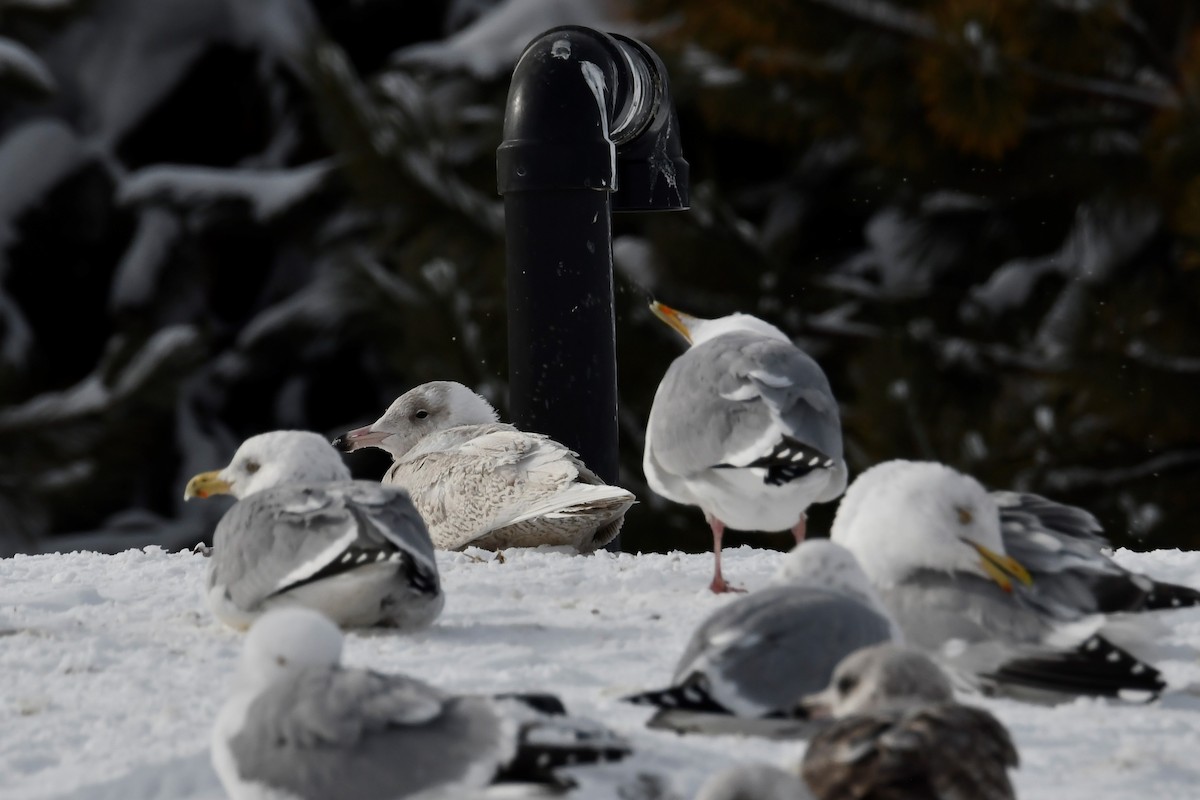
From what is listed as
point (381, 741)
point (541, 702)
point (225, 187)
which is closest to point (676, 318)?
point (541, 702)

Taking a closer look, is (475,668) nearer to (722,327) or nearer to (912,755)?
(912,755)

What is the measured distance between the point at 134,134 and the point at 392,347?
232cm

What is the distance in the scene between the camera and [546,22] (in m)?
7.95

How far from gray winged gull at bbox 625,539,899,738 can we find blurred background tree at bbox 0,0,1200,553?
3.88 meters

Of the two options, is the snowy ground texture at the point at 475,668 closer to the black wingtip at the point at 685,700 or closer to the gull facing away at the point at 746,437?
the black wingtip at the point at 685,700

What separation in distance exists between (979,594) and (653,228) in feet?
15.0

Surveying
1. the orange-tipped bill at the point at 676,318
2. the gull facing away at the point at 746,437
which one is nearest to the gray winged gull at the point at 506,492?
the orange-tipped bill at the point at 676,318

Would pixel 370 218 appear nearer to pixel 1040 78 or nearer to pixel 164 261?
pixel 164 261

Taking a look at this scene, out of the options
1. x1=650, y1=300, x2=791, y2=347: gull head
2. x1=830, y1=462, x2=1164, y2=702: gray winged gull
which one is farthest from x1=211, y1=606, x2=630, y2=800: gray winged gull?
x1=650, y1=300, x2=791, y2=347: gull head

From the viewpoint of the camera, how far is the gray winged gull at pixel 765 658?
2.12m

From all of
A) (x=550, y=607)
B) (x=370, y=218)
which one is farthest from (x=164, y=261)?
(x=550, y=607)

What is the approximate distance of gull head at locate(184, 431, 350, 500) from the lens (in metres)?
3.12

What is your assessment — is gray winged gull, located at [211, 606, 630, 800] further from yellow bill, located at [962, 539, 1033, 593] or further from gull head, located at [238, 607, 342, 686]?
yellow bill, located at [962, 539, 1033, 593]

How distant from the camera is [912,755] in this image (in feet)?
5.92
